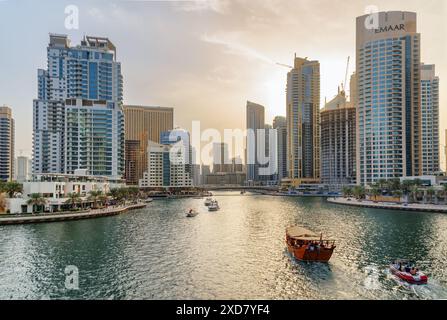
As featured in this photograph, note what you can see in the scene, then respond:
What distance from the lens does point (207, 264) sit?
30484mm

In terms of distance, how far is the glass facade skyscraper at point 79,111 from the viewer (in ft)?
410

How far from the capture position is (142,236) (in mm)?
46562

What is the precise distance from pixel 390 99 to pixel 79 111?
138 metres

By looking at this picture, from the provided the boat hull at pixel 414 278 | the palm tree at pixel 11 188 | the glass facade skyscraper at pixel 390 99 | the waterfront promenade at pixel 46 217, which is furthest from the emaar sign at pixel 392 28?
the palm tree at pixel 11 188

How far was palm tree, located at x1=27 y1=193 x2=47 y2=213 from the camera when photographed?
2643 inches

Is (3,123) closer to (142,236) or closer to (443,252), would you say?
(142,236)

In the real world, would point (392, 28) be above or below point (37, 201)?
above

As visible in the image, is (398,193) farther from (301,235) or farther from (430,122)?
(301,235)

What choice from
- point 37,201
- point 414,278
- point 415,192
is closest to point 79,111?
point 37,201

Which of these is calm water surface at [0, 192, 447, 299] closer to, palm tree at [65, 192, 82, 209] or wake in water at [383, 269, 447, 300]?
wake in water at [383, 269, 447, 300]

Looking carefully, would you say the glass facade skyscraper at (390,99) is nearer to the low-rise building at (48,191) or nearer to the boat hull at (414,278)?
the boat hull at (414,278)
